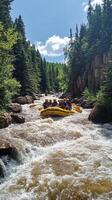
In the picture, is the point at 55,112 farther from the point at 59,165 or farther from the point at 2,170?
the point at 2,170

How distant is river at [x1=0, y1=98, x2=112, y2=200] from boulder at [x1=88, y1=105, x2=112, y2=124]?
3446 millimetres

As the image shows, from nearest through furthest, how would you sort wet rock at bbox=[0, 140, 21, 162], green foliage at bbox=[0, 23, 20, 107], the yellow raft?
wet rock at bbox=[0, 140, 21, 162]
green foliage at bbox=[0, 23, 20, 107]
the yellow raft

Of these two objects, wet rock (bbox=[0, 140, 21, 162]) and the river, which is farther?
wet rock (bbox=[0, 140, 21, 162])

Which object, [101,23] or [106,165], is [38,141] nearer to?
[106,165]

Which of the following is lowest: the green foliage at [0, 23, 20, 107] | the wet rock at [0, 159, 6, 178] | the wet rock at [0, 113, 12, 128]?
the wet rock at [0, 159, 6, 178]

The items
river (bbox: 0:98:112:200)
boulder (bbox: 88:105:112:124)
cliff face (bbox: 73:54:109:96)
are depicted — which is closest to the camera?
river (bbox: 0:98:112:200)

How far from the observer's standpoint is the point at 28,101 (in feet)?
137

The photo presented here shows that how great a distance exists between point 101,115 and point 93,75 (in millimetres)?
31047

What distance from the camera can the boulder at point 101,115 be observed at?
25.7m

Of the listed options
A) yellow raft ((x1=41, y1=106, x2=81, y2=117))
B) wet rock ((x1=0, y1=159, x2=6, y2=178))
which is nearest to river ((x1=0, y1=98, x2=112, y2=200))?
wet rock ((x1=0, y1=159, x2=6, y2=178))

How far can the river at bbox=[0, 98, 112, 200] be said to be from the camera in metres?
11.3

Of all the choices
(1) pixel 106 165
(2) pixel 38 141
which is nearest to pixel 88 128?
(2) pixel 38 141

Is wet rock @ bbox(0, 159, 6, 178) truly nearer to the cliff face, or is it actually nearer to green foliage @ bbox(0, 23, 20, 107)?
green foliage @ bbox(0, 23, 20, 107)

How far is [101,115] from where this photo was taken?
26109mm
